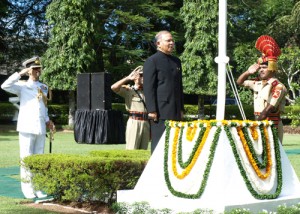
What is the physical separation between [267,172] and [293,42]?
1084 inches

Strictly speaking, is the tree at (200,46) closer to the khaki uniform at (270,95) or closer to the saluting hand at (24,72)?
the khaki uniform at (270,95)

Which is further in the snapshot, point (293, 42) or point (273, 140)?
point (293, 42)

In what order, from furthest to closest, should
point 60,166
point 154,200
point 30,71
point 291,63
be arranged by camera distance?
point 291,63 < point 30,71 < point 60,166 < point 154,200

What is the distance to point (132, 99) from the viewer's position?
9.59m

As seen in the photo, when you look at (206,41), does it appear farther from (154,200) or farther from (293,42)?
(154,200)

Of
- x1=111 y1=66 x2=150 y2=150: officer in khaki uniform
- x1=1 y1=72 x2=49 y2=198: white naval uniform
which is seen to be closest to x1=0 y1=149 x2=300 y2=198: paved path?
x1=1 y1=72 x2=49 y2=198: white naval uniform

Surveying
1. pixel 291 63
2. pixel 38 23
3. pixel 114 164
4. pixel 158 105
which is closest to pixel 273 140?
pixel 158 105

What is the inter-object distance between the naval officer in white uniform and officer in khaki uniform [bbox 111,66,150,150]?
4.37ft

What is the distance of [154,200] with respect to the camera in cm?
636

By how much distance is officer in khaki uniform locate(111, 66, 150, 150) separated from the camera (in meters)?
9.47

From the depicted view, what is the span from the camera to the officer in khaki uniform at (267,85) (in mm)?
8633

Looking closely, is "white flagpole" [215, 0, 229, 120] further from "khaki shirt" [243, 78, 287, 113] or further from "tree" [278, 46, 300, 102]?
"tree" [278, 46, 300, 102]

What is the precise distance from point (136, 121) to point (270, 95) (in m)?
2.08

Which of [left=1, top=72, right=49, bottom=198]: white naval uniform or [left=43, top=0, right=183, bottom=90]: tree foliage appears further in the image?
[left=43, top=0, right=183, bottom=90]: tree foliage
